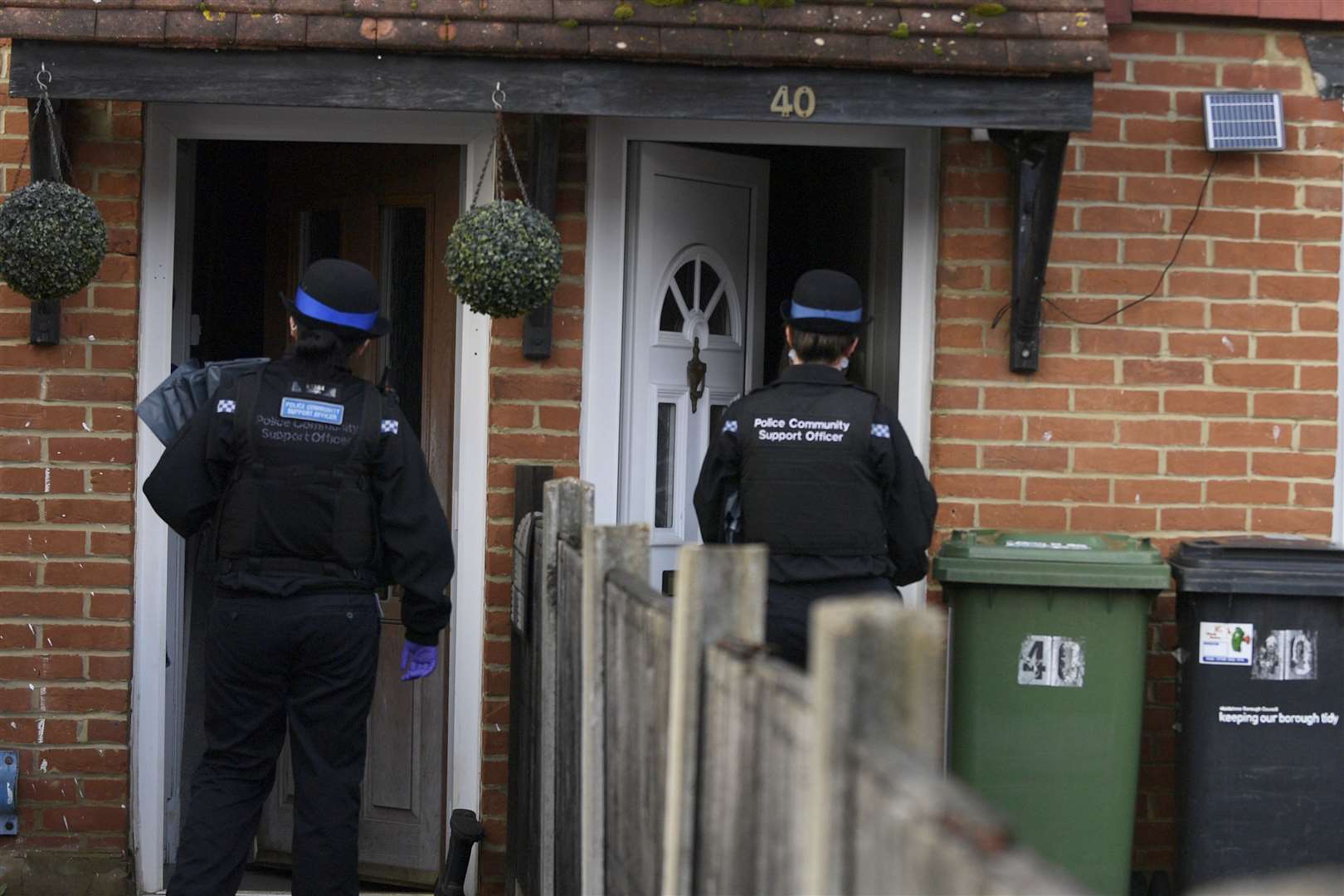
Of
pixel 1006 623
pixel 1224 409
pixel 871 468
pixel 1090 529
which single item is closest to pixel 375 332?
pixel 871 468

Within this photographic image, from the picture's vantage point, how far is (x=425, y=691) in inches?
215

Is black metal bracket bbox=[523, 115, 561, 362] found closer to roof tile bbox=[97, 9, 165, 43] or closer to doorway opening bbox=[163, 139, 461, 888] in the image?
doorway opening bbox=[163, 139, 461, 888]

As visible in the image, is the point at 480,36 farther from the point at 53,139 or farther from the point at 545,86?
the point at 53,139

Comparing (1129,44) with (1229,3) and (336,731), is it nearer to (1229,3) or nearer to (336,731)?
(1229,3)

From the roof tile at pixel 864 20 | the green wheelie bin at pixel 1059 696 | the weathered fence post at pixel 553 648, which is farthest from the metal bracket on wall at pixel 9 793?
the roof tile at pixel 864 20

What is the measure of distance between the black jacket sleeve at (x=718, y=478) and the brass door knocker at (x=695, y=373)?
90 cm

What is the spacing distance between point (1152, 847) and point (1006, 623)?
108 cm

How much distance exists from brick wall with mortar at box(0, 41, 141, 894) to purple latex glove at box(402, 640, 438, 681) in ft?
3.18

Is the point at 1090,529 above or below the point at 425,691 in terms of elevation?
above

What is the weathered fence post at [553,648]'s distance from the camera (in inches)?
150

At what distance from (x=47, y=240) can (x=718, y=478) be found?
6.11 ft

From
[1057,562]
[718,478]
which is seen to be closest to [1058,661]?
[1057,562]

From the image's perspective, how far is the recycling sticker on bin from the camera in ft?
15.2

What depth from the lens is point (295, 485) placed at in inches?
170
